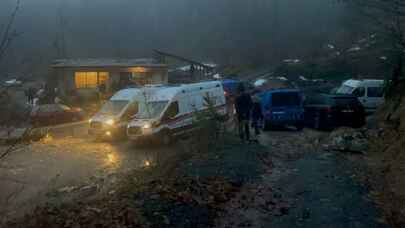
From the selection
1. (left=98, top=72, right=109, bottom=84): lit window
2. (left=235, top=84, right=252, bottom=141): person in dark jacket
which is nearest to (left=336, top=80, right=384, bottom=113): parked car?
(left=235, top=84, right=252, bottom=141): person in dark jacket

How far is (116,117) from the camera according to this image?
2200 cm

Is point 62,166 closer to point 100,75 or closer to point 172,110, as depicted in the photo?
point 172,110

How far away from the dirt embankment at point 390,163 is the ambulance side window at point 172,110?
729 cm

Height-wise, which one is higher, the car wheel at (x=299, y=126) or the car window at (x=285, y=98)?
the car window at (x=285, y=98)

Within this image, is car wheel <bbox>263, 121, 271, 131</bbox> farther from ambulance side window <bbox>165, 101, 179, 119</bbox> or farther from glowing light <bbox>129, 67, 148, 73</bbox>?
glowing light <bbox>129, 67, 148, 73</bbox>

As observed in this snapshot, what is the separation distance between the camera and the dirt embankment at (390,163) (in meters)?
8.78

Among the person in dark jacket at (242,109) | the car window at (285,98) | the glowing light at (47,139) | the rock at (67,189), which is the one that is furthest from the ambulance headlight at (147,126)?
the rock at (67,189)

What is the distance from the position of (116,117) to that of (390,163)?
1272cm

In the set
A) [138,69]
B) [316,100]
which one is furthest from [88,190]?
[138,69]

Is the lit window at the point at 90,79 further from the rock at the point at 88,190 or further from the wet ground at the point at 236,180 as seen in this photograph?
the rock at the point at 88,190

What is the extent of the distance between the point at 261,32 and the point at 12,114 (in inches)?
3243

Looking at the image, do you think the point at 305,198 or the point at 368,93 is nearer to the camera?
the point at 305,198

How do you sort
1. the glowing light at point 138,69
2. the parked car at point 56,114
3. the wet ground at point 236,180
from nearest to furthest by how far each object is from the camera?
the wet ground at point 236,180 → the parked car at point 56,114 → the glowing light at point 138,69

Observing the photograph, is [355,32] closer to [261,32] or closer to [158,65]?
[261,32]
